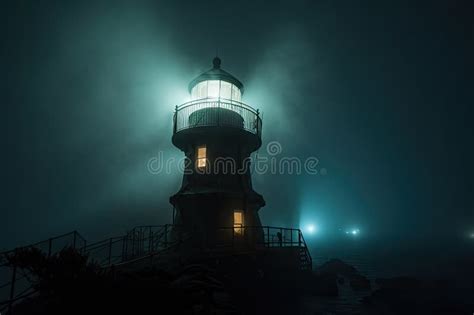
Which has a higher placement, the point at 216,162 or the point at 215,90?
the point at 215,90

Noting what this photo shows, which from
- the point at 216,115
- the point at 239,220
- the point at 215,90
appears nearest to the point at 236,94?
the point at 215,90

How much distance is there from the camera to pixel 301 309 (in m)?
18.5

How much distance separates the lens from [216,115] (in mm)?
18516

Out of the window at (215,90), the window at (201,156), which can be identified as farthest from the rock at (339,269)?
the window at (215,90)

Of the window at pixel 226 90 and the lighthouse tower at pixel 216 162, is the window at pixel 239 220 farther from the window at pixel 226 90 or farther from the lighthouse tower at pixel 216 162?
the window at pixel 226 90

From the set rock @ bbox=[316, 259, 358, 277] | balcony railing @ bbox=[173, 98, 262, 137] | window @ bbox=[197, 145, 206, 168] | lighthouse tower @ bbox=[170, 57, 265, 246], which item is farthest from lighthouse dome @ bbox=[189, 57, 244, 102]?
rock @ bbox=[316, 259, 358, 277]

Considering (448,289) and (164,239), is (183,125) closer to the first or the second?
(164,239)

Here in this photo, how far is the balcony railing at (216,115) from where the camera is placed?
1852cm

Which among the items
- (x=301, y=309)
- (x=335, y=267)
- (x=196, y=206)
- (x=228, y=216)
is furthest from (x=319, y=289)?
(x=335, y=267)

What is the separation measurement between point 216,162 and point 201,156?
43.7 inches

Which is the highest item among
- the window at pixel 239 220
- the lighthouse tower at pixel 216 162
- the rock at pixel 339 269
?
the lighthouse tower at pixel 216 162

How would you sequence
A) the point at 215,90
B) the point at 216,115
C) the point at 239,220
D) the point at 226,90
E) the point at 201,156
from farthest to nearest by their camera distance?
the point at 226,90
the point at 215,90
the point at 201,156
the point at 216,115
the point at 239,220

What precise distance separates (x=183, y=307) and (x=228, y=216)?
9.97 meters

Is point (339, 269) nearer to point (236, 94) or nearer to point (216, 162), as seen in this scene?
point (216, 162)
